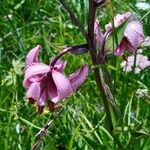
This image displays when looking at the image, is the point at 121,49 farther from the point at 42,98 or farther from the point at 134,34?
the point at 42,98

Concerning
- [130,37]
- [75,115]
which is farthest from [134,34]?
[75,115]

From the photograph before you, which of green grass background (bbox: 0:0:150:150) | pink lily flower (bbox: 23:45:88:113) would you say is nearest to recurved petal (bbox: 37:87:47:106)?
pink lily flower (bbox: 23:45:88:113)

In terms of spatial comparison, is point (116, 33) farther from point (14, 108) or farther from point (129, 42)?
point (14, 108)

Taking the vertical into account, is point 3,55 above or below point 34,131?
above

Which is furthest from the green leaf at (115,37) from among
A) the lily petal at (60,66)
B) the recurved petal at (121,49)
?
the lily petal at (60,66)

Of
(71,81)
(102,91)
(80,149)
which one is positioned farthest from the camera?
(80,149)

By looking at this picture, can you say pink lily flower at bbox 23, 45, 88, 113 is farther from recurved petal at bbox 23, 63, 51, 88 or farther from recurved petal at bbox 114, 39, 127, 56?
recurved petal at bbox 114, 39, 127, 56

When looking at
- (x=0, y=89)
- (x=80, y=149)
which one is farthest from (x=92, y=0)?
(x=0, y=89)

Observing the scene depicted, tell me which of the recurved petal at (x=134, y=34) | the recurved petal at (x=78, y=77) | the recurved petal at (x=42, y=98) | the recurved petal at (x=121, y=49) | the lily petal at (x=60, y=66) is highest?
the recurved petal at (x=134, y=34)

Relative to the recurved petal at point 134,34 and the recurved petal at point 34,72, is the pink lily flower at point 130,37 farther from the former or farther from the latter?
the recurved petal at point 34,72
